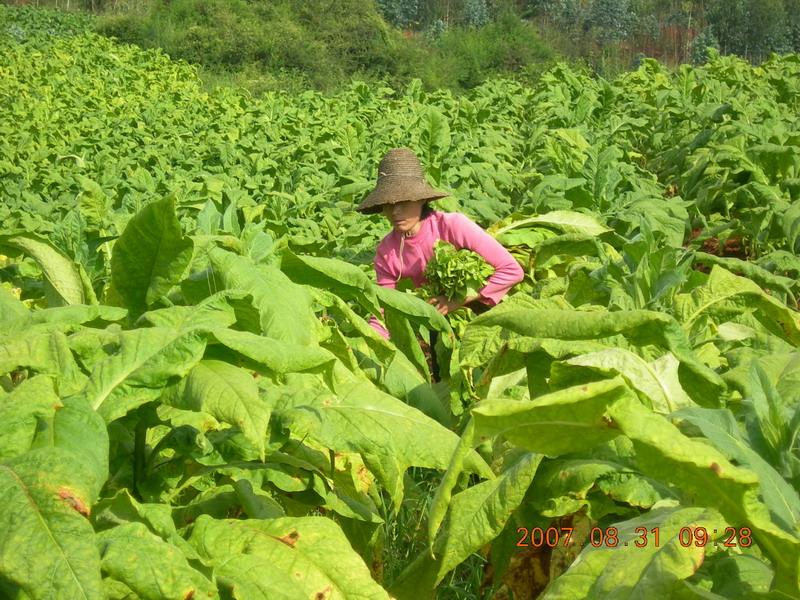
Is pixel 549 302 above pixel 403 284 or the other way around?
above

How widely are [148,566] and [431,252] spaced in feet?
10.7

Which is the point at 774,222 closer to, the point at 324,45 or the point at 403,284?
the point at 403,284

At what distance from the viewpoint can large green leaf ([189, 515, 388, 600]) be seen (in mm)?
1767

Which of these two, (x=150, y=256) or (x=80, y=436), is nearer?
(x=80, y=436)

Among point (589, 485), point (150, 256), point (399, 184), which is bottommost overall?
point (399, 184)

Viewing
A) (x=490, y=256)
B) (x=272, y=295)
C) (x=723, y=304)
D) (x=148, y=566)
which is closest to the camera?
(x=148, y=566)

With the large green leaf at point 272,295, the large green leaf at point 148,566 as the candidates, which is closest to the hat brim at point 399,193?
the large green leaf at point 272,295

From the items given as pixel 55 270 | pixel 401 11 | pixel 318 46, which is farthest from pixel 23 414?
pixel 401 11

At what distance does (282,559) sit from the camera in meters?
1.85

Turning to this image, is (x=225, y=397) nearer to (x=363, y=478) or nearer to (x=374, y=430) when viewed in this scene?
(x=374, y=430)

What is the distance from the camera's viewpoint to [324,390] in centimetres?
214

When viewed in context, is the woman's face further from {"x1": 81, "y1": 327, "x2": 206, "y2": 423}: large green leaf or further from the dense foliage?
the dense foliage

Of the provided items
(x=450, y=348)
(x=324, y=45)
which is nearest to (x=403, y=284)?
(x=450, y=348)

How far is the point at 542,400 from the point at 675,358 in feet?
2.54
